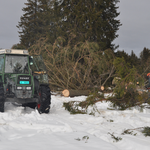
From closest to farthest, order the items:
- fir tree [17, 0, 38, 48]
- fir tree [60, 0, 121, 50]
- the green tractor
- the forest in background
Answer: the green tractor → the forest in background → fir tree [60, 0, 121, 50] → fir tree [17, 0, 38, 48]

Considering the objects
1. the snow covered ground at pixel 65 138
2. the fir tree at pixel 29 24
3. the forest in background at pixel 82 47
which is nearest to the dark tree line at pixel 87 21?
the forest in background at pixel 82 47

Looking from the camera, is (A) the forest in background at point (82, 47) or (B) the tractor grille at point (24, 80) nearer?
(B) the tractor grille at point (24, 80)

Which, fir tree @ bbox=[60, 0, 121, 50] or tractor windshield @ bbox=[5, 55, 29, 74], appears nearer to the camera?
tractor windshield @ bbox=[5, 55, 29, 74]

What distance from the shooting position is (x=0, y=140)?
11.6ft

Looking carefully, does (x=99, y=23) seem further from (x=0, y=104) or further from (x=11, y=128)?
(x=11, y=128)

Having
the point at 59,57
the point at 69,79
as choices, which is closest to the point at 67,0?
the point at 59,57

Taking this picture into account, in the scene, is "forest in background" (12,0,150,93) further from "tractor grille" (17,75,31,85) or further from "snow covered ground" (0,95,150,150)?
"snow covered ground" (0,95,150,150)

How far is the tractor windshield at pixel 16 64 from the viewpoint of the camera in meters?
6.82

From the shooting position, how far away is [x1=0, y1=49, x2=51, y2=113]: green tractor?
6512 mm

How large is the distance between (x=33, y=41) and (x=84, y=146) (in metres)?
29.1

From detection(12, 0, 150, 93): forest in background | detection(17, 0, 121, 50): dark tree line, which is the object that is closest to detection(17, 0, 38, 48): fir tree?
detection(12, 0, 150, 93): forest in background

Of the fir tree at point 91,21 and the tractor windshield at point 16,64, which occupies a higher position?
the fir tree at point 91,21

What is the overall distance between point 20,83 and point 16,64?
0.79 meters

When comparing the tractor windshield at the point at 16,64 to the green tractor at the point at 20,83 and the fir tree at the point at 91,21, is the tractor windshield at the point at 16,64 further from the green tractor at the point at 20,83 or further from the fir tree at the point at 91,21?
the fir tree at the point at 91,21
